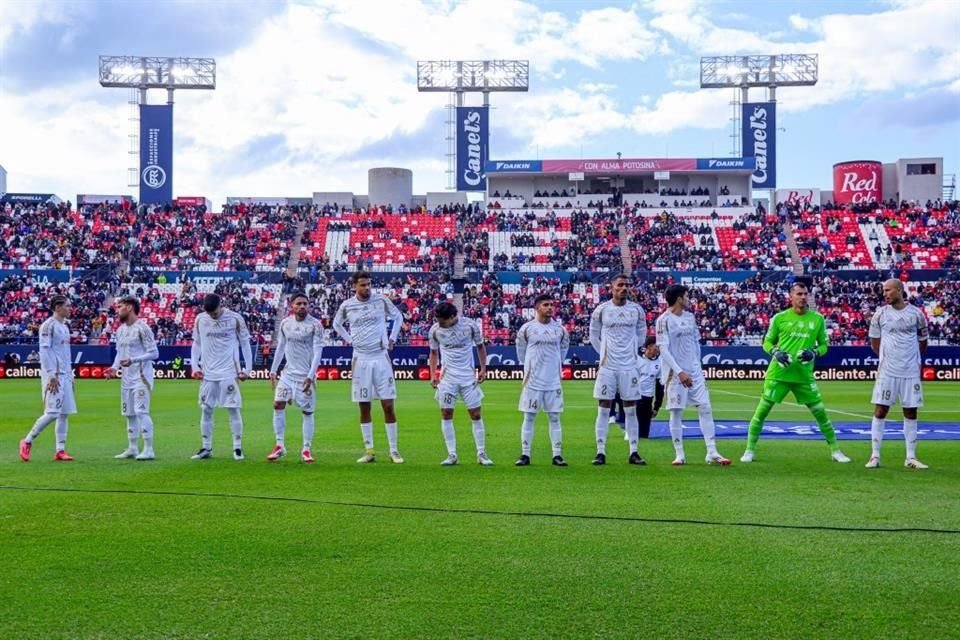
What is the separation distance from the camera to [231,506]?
366 inches

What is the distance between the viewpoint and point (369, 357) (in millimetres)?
13406

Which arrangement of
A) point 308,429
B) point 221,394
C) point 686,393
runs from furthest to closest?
point 221,394
point 308,429
point 686,393

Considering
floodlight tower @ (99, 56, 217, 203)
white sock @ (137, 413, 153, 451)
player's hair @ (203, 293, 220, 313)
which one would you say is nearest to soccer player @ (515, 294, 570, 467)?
player's hair @ (203, 293, 220, 313)

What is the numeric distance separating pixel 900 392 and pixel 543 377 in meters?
4.61

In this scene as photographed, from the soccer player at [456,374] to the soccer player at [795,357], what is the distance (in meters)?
3.61

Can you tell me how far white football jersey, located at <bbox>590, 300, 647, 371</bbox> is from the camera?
1286cm

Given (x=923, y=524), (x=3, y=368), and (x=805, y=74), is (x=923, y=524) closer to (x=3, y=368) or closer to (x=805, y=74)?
(x=3, y=368)

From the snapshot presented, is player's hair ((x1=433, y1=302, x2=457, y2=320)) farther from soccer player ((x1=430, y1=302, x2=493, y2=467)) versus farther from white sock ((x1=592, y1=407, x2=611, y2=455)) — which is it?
white sock ((x1=592, y1=407, x2=611, y2=455))

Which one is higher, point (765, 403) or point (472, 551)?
point (765, 403)

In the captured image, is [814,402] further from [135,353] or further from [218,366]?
[135,353]

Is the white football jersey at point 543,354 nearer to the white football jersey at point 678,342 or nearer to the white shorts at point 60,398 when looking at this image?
the white football jersey at point 678,342

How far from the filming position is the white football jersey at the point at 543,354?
12.9 m

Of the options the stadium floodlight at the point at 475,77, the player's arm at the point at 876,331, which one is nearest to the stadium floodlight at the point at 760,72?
the stadium floodlight at the point at 475,77

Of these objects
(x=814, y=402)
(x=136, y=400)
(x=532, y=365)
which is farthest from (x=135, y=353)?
(x=814, y=402)
